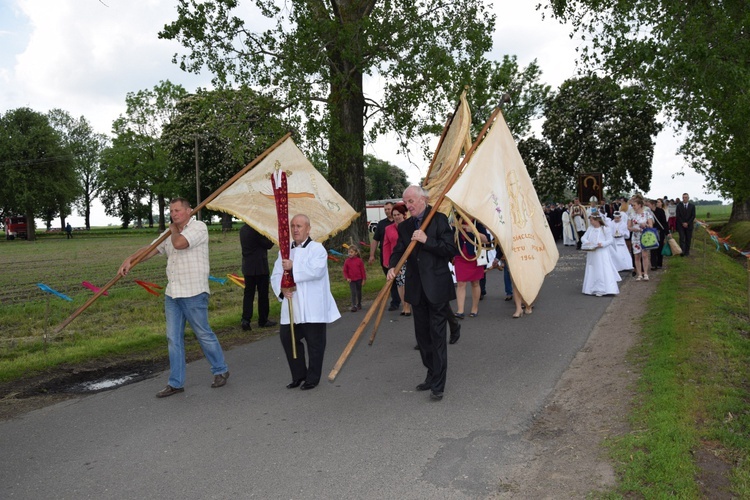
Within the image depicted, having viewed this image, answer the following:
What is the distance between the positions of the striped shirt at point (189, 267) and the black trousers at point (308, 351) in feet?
3.39

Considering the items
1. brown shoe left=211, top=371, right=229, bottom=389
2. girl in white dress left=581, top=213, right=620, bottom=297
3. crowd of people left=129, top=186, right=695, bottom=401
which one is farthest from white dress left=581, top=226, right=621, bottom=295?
brown shoe left=211, top=371, right=229, bottom=389

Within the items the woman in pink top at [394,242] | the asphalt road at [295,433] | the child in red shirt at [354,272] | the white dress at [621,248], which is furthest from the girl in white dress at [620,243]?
the asphalt road at [295,433]

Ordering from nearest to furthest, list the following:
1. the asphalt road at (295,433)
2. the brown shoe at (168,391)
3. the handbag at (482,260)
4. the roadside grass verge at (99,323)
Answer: the asphalt road at (295,433) → the brown shoe at (168,391) → the roadside grass verge at (99,323) → the handbag at (482,260)

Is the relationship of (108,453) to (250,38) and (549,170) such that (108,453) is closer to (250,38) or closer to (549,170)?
(250,38)

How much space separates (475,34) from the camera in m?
20.0

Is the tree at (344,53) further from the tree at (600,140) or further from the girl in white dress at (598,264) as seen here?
the tree at (600,140)

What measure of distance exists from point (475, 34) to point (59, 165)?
60358mm

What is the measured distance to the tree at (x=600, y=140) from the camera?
5203 centimetres

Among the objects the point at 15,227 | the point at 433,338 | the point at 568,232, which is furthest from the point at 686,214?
the point at 15,227

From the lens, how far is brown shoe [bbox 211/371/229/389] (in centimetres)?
752

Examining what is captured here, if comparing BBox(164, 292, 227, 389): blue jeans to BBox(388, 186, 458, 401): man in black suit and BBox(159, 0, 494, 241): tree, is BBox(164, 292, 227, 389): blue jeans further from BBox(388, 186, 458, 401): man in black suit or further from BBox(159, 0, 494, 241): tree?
BBox(159, 0, 494, 241): tree

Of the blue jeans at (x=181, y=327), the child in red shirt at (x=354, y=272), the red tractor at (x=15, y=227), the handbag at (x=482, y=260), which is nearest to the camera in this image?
the blue jeans at (x=181, y=327)

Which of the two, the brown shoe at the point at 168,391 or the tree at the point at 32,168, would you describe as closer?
the brown shoe at the point at 168,391

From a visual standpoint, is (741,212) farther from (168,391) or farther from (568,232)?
(168,391)
